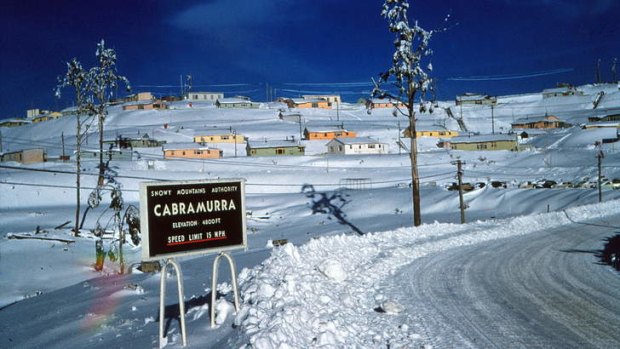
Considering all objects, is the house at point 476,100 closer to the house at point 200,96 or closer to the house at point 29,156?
the house at point 200,96

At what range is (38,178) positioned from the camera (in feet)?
176

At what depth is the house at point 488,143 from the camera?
8881 centimetres

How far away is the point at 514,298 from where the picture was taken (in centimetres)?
1052

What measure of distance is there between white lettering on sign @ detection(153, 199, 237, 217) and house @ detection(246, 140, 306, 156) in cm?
7795

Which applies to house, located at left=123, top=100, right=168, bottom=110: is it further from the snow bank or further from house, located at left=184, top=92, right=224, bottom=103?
the snow bank

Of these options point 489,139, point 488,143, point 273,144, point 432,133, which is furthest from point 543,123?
point 273,144

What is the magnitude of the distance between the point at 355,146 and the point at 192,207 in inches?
3176

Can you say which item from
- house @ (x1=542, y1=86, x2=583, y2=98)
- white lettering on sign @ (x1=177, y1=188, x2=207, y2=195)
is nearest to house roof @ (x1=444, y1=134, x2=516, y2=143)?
house @ (x1=542, y1=86, x2=583, y2=98)

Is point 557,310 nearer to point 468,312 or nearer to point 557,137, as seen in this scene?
point 468,312

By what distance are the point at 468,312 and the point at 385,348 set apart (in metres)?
3.00

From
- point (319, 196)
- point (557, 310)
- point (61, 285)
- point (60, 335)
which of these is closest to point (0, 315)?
point (60, 335)

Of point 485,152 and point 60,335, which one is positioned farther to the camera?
point 485,152

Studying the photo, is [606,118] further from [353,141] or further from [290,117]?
[290,117]

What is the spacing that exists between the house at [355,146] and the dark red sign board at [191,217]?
7878 centimetres
